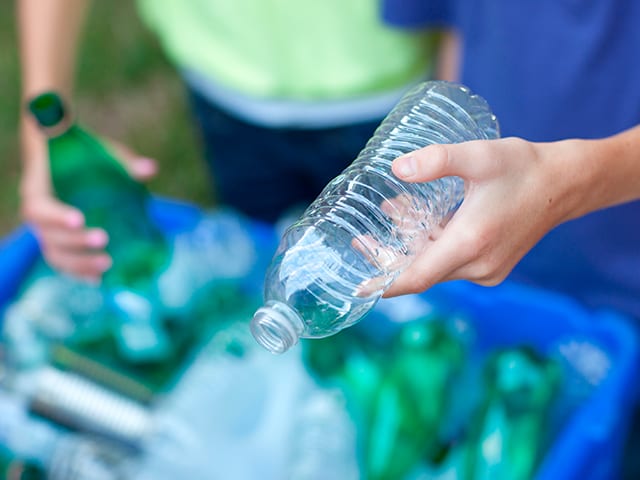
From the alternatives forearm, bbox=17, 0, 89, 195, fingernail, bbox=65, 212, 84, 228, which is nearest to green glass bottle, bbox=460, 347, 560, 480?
fingernail, bbox=65, 212, 84, 228

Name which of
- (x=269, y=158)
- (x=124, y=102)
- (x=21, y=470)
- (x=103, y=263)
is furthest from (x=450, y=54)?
(x=124, y=102)

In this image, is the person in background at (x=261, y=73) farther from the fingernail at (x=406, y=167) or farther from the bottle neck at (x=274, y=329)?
the fingernail at (x=406, y=167)

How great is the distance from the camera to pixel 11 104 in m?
2.40

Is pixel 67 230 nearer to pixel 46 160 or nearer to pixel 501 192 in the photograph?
pixel 46 160

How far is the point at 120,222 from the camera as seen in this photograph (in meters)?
1.14

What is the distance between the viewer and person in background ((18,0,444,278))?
1094 millimetres

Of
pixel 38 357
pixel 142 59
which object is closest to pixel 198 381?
pixel 38 357

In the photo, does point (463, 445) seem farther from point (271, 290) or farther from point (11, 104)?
point (11, 104)

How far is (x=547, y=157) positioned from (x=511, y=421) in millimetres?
432

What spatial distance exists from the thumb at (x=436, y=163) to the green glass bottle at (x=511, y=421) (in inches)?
17.9

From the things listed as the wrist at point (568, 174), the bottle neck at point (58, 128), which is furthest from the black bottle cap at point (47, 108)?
the wrist at point (568, 174)

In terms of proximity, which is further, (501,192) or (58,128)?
(58,128)

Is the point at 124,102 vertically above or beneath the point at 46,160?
beneath

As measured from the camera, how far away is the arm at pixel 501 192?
502 millimetres
